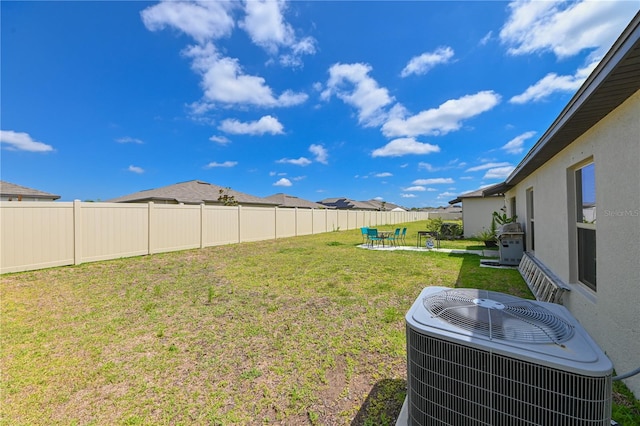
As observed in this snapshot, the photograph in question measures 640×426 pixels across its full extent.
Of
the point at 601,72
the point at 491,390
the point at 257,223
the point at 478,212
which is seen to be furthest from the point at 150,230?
the point at 478,212

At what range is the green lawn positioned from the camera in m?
2.33

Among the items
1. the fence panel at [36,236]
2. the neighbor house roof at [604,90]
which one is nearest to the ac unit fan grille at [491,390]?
the neighbor house roof at [604,90]

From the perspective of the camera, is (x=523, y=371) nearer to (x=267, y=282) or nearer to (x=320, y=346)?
(x=320, y=346)

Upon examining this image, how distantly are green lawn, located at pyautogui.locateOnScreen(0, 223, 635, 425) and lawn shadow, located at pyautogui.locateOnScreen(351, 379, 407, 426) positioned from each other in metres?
0.01

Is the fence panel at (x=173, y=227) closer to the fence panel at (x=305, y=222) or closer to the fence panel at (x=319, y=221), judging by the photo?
the fence panel at (x=305, y=222)

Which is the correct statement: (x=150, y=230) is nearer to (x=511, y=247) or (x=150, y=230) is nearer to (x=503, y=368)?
(x=503, y=368)

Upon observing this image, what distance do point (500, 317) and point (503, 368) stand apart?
40cm

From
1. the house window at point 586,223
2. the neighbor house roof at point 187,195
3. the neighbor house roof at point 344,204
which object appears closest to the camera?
the house window at point 586,223

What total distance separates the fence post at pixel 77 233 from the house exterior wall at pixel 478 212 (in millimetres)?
17648

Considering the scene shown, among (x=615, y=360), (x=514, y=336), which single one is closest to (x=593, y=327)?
(x=615, y=360)

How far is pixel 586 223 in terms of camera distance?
360 cm

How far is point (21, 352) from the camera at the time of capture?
3266 millimetres

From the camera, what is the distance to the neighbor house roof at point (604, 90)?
5.99ft

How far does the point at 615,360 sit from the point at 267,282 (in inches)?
220
